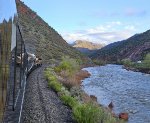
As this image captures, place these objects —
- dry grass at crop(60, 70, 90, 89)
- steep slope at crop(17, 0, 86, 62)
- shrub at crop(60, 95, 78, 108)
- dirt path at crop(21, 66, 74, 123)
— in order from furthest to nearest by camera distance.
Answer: steep slope at crop(17, 0, 86, 62), dry grass at crop(60, 70, 90, 89), shrub at crop(60, 95, 78, 108), dirt path at crop(21, 66, 74, 123)

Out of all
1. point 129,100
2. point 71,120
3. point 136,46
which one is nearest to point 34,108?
point 71,120

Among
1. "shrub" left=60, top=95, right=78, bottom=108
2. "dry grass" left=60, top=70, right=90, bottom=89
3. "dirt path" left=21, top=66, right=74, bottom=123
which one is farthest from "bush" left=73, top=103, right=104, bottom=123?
"dry grass" left=60, top=70, right=90, bottom=89

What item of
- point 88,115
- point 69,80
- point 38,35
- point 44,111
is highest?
point 38,35

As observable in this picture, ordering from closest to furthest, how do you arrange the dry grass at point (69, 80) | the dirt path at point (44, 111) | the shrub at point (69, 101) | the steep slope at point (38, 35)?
the dirt path at point (44, 111) < the shrub at point (69, 101) < the dry grass at point (69, 80) < the steep slope at point (38, 35)

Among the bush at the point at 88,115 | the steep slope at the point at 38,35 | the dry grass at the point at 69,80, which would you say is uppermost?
the steep slope at the point at 38,35

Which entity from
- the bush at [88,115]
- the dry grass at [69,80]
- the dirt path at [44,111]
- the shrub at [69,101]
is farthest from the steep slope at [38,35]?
the bush at [88,115]

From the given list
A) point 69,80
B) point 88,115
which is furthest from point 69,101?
point 69,80

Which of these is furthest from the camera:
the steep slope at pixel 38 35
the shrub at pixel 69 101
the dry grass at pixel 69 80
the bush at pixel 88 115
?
the steep slope at pixel 38 35

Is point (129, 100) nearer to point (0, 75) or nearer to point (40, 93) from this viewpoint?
point (40, 93)

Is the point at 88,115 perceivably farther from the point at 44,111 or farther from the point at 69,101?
the point at 69,101

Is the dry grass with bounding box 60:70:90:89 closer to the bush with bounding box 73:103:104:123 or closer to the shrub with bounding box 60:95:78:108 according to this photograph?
the shrub with bounding box 60:95:78:108

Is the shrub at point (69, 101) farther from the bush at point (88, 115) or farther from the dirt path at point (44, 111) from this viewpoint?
the bush at point (88, 115)

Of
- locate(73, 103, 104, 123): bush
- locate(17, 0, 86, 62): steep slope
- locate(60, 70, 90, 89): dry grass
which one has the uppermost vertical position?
locate(17, 0, 86, 62): steep slope

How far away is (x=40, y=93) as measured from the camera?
27297 mm
